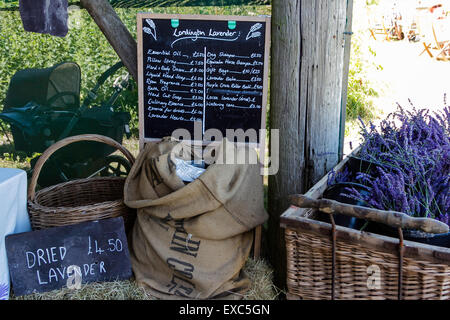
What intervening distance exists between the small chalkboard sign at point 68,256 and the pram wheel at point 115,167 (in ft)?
3.96

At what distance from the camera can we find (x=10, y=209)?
8.16 ft

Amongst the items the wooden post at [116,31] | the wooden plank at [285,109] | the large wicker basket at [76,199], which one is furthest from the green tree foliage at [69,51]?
the wooden plank at [285,109]

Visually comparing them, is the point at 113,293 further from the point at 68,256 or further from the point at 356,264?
the point at 356,264

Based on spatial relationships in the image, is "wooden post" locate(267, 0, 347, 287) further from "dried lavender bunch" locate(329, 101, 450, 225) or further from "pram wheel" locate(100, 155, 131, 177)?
"pram wheel" locate(100, 155, 131, 177)

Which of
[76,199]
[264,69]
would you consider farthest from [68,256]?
[264,69]

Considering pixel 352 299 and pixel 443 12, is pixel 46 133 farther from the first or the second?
pixel 443 12

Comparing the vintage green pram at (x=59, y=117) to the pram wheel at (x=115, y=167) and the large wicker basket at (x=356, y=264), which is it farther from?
the large wicker basket at (x=356, y=264)

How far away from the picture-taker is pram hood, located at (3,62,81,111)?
12.0 feet

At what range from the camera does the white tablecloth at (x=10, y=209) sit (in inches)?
94.7

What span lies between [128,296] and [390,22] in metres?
11.6

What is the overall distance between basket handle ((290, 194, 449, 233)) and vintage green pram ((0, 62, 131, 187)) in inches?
86.2

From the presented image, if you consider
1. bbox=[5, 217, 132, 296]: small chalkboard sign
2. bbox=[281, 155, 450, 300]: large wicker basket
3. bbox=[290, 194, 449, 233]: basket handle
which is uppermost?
bbox=[290, 194, 449, 233]: basket handle

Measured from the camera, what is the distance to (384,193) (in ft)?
6.95

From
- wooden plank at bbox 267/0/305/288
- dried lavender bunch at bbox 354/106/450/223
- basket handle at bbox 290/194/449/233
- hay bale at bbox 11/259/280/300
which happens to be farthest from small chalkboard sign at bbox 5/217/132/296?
dried lavender bunch at bbox 354/106/450/223
